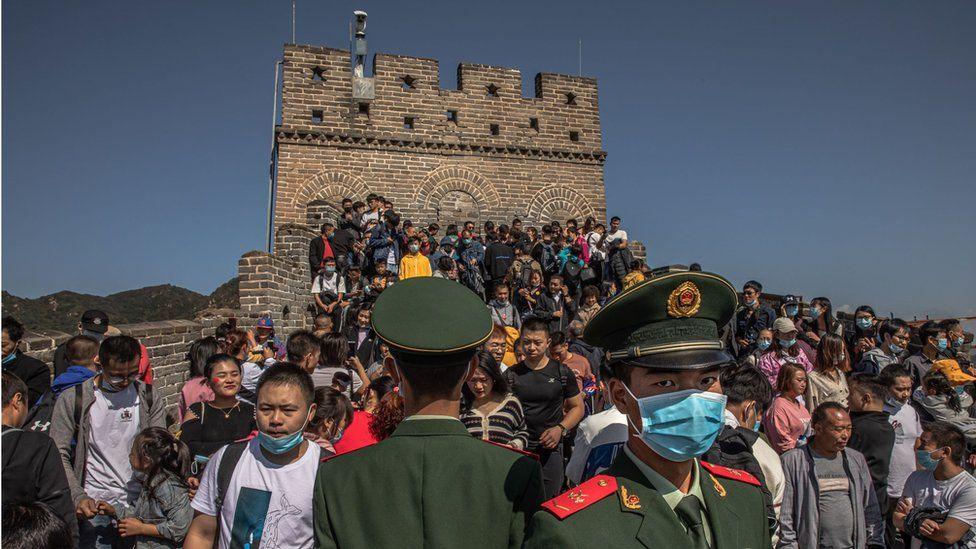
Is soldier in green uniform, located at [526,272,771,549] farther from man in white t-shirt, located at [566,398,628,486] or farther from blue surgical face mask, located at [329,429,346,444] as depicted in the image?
blue surgical face mask, located at [329,429,346,444]

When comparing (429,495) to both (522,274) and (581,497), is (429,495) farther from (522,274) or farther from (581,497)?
(522,274)

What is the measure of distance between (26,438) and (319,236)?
9.59 meters

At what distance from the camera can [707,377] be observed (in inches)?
71.4

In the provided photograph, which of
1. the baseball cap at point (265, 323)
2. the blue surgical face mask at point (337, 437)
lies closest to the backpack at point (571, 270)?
the baseball cap at point (265, 323)

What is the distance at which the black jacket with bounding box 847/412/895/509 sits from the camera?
4.61 m

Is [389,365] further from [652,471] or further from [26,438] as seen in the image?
[26,438]

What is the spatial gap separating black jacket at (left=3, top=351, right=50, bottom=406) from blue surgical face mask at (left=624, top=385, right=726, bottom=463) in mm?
5166

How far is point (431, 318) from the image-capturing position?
206 cm

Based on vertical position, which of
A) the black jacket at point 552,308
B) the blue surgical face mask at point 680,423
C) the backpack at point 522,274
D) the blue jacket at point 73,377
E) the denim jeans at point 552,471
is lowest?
the denim jeans at point 552,471

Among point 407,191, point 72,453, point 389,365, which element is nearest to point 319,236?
point 407,191

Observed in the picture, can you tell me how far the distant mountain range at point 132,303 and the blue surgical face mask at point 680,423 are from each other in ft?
38.5

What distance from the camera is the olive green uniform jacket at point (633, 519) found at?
163cm

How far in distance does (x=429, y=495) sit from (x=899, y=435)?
15.5 ft

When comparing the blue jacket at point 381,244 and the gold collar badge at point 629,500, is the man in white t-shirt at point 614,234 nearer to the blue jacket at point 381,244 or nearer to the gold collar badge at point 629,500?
the blue jacket at point 381,244
